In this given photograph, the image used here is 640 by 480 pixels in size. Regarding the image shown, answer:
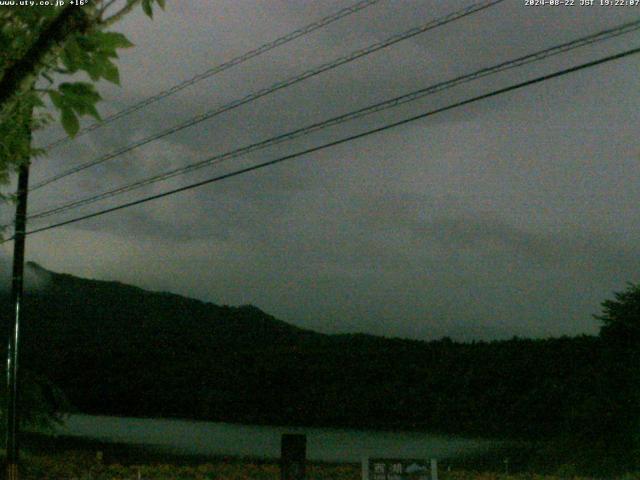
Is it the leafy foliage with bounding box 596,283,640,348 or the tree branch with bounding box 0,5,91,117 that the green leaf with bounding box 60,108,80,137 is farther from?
the leafy foliage with bounding box 596,283,640,348

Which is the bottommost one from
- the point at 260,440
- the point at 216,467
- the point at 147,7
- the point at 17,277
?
the point at 216,467

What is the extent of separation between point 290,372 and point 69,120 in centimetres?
3061

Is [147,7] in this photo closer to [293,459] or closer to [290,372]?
[293,459]

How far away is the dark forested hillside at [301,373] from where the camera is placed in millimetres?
24250

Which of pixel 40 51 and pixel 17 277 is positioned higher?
pixel 17 277

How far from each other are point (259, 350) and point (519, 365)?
13989 mm

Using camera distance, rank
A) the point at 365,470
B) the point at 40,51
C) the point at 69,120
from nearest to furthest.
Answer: the point at 40,51, the point at 69,120, the point at 365,470

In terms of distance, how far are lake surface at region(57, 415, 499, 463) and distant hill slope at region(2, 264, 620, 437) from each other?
94cm

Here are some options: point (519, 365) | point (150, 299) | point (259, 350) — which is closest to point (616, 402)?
point (519, 365)

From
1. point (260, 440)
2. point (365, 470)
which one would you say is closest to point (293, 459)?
point (365, 470)

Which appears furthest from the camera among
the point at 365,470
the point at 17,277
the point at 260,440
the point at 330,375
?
the point at 330,375

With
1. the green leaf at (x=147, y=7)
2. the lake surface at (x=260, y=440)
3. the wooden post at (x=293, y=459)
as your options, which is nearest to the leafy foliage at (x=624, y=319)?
the lake surface at (x=260, y=440)

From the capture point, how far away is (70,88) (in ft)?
12.0

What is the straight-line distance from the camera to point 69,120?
3.66m
